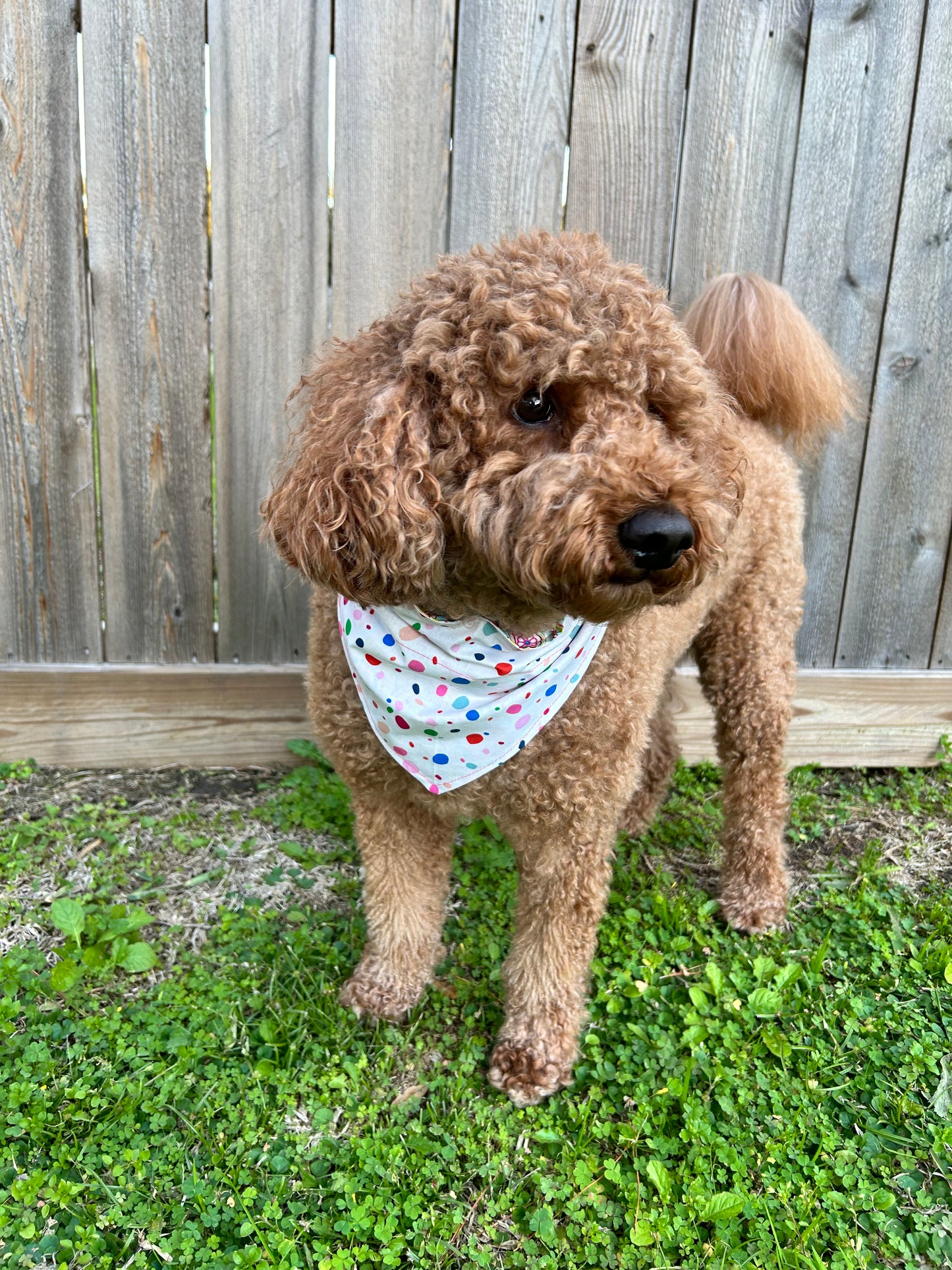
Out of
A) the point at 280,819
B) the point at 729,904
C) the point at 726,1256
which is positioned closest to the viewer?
the point at 726,1256

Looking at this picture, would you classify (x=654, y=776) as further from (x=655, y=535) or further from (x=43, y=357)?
(x=43, y=357)

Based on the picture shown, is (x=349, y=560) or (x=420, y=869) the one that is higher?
(x=349, y=560)

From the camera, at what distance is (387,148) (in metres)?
2.67

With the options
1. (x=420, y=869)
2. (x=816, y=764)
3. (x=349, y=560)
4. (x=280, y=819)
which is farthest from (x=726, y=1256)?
(x=816, y=764)

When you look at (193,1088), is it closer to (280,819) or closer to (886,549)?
(280,819)

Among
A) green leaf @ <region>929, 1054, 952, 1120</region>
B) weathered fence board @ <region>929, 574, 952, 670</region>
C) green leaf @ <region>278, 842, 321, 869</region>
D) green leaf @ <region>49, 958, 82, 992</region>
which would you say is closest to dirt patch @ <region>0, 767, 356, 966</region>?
green leaf @ <region>278, 842, 321, 869</region>

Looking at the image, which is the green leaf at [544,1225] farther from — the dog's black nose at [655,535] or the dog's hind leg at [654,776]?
the dog's hind leg at [654,776]

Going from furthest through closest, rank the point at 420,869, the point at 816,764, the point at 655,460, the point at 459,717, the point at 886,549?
1. the point at 816,764
2. the point at 886,549
3. the point at 420,869
4. the point at 459,717
5. the point at 655,460

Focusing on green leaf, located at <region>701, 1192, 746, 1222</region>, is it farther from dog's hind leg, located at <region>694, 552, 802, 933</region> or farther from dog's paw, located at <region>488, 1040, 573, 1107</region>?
dog's hind leg, located at <region>694, 552, 802, 933</region>

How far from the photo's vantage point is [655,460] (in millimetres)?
1472

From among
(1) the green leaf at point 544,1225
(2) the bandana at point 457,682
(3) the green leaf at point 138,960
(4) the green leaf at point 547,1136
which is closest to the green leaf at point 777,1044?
(4) the green leaf at point 547,1136

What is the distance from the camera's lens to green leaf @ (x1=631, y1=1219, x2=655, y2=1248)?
5.39 feet

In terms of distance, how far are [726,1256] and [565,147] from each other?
3.03m

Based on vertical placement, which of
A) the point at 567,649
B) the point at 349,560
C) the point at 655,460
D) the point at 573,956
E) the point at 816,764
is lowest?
the point at 816,764
